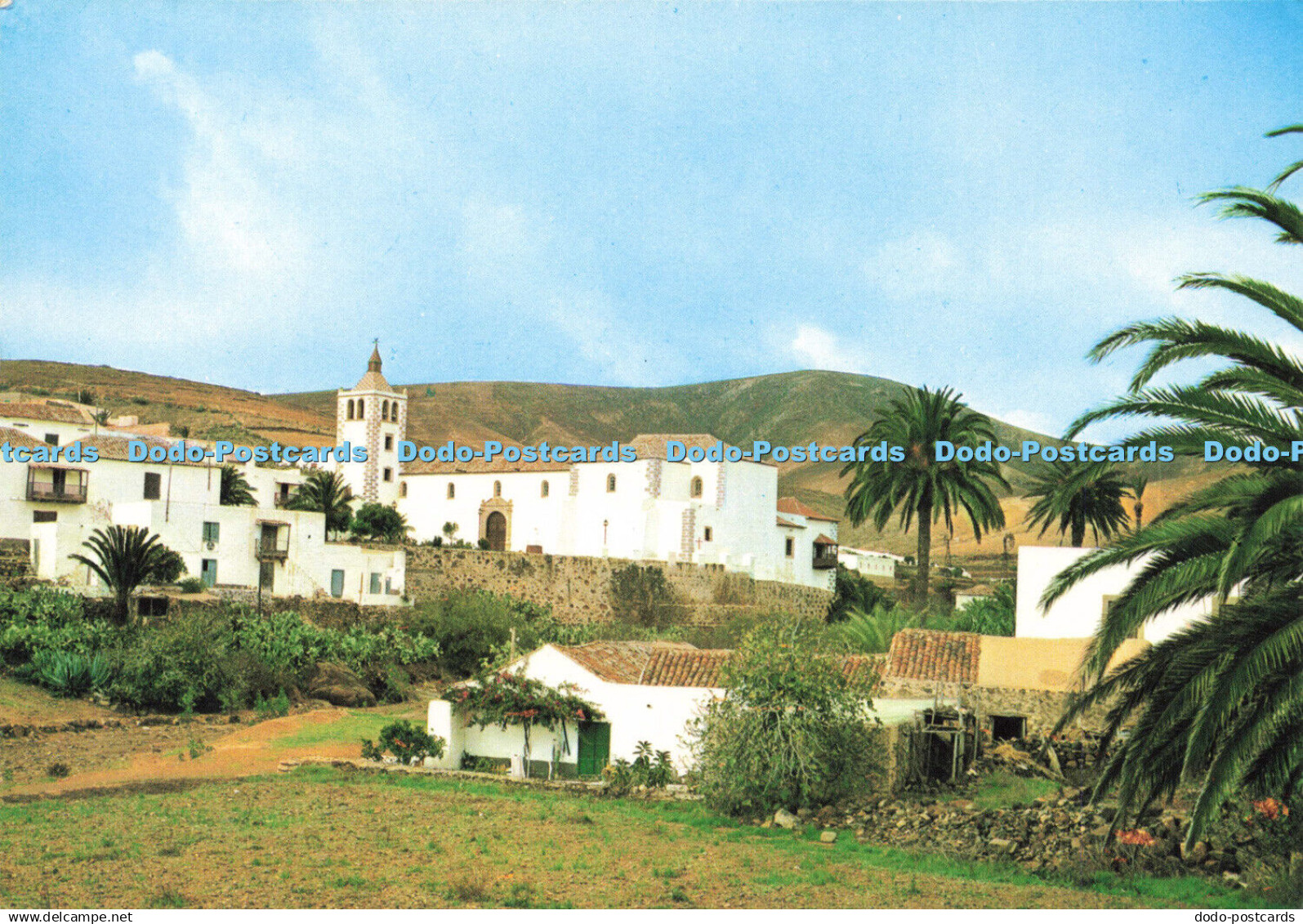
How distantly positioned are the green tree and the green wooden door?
27.5 metres

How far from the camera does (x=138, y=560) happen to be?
28359 mm

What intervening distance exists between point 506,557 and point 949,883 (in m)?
32.3

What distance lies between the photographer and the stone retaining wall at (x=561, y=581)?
132 ft

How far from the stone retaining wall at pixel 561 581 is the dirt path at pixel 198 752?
15.6 metres

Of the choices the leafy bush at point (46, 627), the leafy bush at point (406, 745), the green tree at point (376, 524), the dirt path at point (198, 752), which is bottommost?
the dirt path at point (198, 752)

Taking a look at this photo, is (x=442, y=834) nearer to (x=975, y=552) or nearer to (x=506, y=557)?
(x=506, y=557)

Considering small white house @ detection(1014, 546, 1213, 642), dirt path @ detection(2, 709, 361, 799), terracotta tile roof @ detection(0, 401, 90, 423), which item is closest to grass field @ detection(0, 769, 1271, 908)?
dirt path @ detection(2, 709, 361, 799)

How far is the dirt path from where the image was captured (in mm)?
17109

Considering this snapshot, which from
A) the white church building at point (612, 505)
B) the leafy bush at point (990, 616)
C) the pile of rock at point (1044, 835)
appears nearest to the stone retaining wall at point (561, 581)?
the white church building at point (612, 505)

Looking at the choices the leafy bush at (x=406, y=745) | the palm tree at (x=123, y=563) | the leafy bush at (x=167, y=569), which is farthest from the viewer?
the leafy bush at (x=167, y=569)

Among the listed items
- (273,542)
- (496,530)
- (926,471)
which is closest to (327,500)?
(273,542)

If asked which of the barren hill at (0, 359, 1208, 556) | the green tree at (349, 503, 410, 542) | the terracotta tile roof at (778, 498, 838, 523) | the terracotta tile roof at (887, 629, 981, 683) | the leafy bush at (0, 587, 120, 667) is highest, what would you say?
the barren hill at (0, 359, 1208, 556)

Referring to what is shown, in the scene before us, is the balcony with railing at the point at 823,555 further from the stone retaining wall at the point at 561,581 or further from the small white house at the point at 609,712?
the small white house at the point at 609,712

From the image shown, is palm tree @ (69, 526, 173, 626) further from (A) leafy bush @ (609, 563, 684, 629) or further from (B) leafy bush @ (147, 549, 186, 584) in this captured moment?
(A) leafy bush @ (609, 563, 684, 629)
